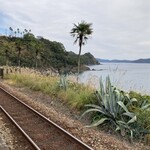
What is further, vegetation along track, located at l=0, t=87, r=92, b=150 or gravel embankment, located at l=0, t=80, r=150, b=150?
gravel embankment, located at l=0, t=80, r=150, b=150

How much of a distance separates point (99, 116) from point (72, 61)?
97.1 metres

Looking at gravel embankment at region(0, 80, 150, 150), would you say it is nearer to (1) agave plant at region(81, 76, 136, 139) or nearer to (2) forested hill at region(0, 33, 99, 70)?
(1) agave plant at region(81, 76, 136, 139)

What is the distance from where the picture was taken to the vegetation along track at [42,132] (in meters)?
8.52

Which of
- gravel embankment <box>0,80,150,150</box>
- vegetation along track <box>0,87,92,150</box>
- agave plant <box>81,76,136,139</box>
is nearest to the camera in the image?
vegetation along track <box>0,87,92,150</box>

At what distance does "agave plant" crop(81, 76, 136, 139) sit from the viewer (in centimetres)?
1026

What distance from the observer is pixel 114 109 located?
1105 centimetres

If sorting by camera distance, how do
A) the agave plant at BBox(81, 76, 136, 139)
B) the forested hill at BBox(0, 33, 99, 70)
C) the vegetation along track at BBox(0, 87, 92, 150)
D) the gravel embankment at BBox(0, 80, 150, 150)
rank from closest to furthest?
1. the vegetation along track at BBox(0, 87, 92, 150)
2. the gravel embankment at BBox(0, 80, 150, 150)
3. the agave plant at BBox(81, 76, 136, 139)
4. the forested hill at BBox(0, 33, 99, 70)

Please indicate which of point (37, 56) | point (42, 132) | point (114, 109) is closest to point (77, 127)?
point (42, 132)

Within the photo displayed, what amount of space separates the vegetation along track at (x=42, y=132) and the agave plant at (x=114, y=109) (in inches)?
56.7

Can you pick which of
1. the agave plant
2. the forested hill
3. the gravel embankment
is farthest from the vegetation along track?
the forested hill

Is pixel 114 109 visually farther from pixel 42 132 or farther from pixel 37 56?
pixel 37 56

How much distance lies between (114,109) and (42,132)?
2.52 meters

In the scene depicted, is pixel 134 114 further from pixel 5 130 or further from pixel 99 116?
pixel 5 130

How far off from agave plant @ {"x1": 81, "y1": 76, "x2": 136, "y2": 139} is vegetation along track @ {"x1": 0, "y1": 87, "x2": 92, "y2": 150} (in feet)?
4.72
